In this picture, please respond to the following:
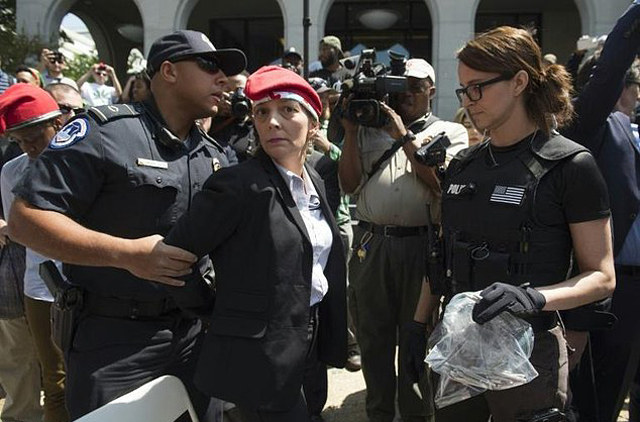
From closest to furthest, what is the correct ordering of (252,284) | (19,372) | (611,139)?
(252,284)
(611,139)
(19,372)

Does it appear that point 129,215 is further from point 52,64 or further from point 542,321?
point 52,64

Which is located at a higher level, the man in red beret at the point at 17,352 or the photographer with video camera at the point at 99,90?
the photographer with video camera at the point at 99,90

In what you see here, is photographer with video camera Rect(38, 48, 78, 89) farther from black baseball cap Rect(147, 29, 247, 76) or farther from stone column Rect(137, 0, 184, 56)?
black baseball cap Rect(147, 29, 247, 76)

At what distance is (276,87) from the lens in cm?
193

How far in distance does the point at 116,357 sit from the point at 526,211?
4.75 feet

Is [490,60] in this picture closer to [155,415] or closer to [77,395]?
[155,415]

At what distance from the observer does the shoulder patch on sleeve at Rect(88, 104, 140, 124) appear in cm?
204

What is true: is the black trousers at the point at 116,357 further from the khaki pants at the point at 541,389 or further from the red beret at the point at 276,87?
the khaki pants at the point at 541,389

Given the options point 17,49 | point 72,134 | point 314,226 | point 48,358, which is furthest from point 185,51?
point 17,49

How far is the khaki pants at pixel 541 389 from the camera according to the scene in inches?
74.5

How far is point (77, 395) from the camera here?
77.7 inches

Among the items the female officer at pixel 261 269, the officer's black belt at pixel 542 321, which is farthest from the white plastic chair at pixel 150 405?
the officer's black belt at pixel 542 321

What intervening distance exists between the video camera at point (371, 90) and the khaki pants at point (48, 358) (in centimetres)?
202

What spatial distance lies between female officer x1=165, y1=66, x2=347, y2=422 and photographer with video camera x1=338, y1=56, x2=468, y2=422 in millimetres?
1418
